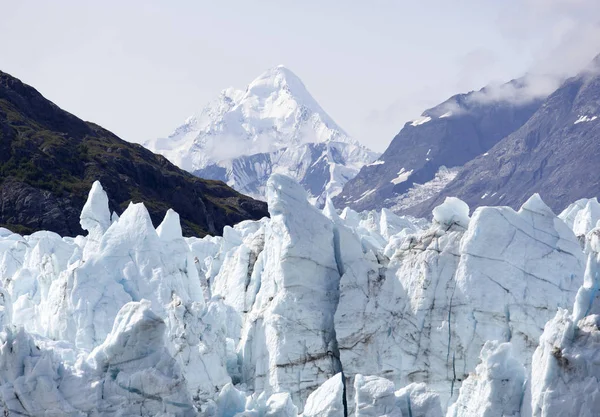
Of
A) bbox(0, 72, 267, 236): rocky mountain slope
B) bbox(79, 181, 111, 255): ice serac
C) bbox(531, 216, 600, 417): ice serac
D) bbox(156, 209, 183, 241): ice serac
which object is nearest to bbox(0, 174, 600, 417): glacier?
bbox(531, 216, 600, 417): ice serac

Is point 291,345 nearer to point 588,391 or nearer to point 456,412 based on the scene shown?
point 456,412

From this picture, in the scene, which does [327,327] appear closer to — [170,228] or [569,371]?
[569,371]

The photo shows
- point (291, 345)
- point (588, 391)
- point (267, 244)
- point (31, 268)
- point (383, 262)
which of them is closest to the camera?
point (588, 391)

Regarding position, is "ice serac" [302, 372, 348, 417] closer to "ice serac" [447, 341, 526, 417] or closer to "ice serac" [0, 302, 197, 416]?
"ice serac" [0, 302, 197, 416]

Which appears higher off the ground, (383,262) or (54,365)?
(383,262)

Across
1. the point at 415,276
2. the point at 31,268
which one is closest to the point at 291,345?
the point at 415,276

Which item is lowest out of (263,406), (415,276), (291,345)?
(263,406)

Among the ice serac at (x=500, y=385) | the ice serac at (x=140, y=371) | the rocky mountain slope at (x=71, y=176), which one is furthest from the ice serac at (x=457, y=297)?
the rocky mountain slope at (x=71, y=176)
